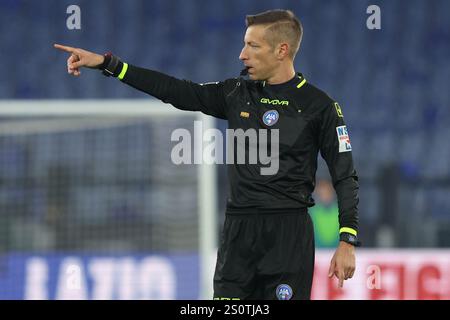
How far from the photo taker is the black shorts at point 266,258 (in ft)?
12.2

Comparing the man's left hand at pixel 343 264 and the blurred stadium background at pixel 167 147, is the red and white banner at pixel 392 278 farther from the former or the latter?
the man's left hand at pixel 343 264

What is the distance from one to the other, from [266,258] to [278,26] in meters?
0.88

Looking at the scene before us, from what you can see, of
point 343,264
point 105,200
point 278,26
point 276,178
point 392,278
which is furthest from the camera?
point 392,278

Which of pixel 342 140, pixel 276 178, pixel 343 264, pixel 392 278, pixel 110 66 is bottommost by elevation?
pixel 392 278

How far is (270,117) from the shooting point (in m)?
3.81

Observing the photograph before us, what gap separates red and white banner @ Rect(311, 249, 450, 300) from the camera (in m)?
7.41

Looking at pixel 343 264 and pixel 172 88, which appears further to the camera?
pixel 172 88

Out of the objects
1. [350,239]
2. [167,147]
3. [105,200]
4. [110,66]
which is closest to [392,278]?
[167,147]

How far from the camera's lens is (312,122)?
3.79 metres

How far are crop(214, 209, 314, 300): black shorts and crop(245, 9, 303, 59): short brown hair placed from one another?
64 centimetres

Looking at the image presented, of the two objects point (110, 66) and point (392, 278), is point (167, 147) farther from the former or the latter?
point (110, 66)

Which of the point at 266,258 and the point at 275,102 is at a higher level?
the point at 275,102

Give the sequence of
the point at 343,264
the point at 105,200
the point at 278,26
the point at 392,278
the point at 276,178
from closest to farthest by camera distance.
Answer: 1. the point at 343,264
2. the point at 276,178
3. the point at 278,26
4. the point at 105,200
5. the point at 392,278
